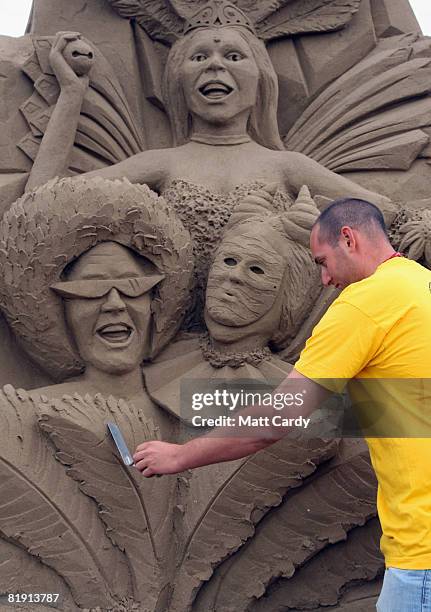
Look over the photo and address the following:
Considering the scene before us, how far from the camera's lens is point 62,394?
3.50 meters

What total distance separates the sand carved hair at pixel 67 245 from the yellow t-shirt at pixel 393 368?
1365 mm

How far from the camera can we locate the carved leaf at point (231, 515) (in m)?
3.24

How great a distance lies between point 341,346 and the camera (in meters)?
2.21

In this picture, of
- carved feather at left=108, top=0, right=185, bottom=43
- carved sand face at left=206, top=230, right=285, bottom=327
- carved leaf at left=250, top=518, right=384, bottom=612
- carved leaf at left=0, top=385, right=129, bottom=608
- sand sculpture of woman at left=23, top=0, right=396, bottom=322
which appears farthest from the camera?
carved feather at left=108, top=0, right=185, bottom=43

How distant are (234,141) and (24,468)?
1664mm

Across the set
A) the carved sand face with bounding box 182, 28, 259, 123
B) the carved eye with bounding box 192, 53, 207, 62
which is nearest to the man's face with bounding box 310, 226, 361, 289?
the carved sand face with bounding box 182, 28, 259, 123

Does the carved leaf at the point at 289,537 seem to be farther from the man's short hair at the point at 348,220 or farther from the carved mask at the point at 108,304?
the man's short hair at the point at 348,220

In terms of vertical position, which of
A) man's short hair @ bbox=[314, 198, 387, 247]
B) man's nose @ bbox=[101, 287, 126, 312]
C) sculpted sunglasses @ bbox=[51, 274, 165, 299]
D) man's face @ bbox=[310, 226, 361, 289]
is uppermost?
sculpted sunglasses @ bbox=[51, 274, 165, 299]

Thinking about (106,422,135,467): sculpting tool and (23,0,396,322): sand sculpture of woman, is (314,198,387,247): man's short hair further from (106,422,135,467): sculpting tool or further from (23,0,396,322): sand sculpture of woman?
(23,0,396,322): sand sculpture of woman

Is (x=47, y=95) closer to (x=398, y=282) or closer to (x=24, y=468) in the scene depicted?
(x=24, y=468)

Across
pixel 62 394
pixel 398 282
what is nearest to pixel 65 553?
pixel 62 394

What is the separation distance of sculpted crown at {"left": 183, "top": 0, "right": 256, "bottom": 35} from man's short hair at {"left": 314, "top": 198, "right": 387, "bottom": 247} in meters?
1.99

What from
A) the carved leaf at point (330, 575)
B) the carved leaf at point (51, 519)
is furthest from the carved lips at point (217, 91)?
the carved leaf at point (330, 575)

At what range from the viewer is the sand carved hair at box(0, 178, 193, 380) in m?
3.42
